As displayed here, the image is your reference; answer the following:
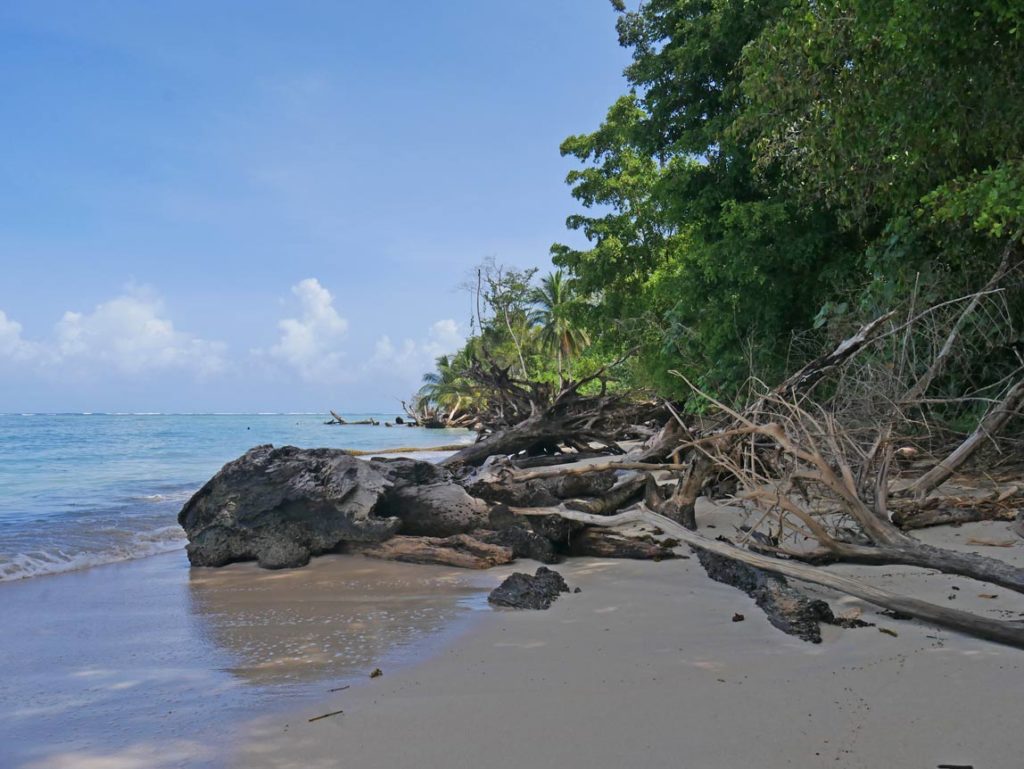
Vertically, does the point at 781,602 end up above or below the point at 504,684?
above

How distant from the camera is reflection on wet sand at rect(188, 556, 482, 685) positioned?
3734 mm

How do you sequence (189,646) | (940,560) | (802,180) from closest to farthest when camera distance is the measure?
1. (940,560)
2. (189,646)
3. (802,180)

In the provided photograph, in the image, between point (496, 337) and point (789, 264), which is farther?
point (496, 337)

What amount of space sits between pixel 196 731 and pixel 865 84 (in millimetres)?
7172

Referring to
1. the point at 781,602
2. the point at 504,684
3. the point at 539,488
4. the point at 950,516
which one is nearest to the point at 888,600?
the point at 781,602

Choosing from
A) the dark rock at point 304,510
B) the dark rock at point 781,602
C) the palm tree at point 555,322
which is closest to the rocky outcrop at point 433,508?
the dark rock at point 304,510

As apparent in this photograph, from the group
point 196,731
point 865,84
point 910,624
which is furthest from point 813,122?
point 196,731

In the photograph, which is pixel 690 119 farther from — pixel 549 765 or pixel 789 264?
pixel 549 765

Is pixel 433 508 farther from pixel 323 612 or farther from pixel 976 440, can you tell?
pixel 976 440

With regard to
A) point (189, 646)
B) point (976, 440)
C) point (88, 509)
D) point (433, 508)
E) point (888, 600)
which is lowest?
point (88, 509)

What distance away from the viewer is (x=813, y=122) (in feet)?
24.4

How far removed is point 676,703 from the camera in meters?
2.90

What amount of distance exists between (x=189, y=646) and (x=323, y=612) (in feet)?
2.95

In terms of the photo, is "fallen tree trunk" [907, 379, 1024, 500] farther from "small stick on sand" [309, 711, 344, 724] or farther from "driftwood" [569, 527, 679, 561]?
"small stick on sand" [309, 711, 344, 724]
